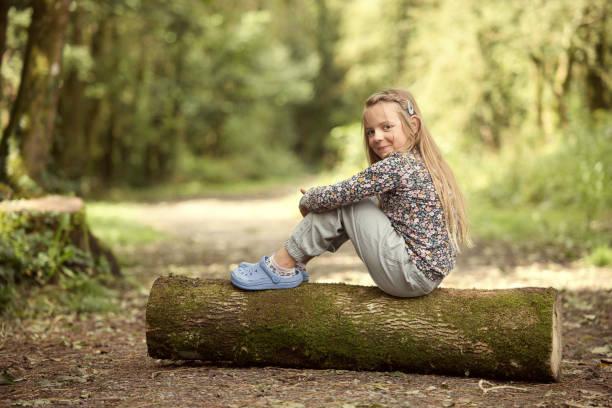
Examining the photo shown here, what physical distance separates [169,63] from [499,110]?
44.0 feet

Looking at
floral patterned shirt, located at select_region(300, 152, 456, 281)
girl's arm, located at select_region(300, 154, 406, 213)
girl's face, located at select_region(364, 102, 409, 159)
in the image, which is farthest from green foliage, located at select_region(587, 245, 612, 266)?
girl's arm, located at select_region(300, 154, 406, 213)

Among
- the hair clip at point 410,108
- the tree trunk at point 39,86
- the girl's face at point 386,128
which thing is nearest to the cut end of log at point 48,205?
the tree trunk at point 39,86

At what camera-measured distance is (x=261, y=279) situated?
4062 mm

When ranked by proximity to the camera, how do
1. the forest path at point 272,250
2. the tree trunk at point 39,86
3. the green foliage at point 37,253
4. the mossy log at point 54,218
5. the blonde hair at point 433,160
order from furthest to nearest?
the tree trunk at point 39,86
the forest path at point 272,250
the mossy log at point 54,218
the green foliage at point 37,253
the blonde hair at point 433,160

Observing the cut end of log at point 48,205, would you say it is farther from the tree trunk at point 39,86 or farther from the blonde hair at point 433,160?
the blonde hair at point 433,160

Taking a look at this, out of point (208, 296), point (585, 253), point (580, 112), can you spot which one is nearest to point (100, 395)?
point (208, 296)

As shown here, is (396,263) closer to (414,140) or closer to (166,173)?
(414,140)

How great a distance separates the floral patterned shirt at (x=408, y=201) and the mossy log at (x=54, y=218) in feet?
11.3

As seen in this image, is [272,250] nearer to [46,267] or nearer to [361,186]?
[46,267]

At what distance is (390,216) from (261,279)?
0.94 meters

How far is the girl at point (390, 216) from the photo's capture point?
3.88m

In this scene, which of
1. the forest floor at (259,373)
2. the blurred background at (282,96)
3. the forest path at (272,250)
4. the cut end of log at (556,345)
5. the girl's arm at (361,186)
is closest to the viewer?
the forest floor at (259,373)

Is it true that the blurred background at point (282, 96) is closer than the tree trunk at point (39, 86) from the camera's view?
No

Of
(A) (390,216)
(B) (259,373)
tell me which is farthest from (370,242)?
(B) (259,373)
